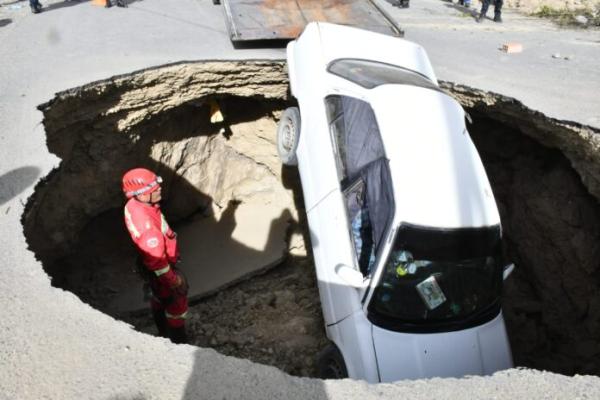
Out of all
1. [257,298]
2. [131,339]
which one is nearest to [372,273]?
[131,339]

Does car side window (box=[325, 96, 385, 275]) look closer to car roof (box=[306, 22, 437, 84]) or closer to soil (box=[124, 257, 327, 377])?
car roof (box=[306, 22, 437, 84])

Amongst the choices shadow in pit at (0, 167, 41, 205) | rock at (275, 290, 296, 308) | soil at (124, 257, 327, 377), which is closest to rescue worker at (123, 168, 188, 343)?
shadow in pit at (0, 167, 41, 205)

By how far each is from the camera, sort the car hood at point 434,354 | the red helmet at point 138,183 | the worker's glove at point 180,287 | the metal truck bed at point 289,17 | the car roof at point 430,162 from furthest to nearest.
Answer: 1. the metal truck bed at point 289,17
2. the worker's glove at point 180,287
3. the red helmet at point 138,183
4. the car roof at point 430,162
5. the car hood at point 434,354

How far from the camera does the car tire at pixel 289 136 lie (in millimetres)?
5020

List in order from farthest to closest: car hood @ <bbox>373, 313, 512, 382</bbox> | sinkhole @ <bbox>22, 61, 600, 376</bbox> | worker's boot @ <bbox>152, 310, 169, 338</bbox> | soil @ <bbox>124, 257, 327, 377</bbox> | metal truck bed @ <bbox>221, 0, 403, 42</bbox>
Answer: metal truck bed @ <bbox>221, 0, 403, 42</bbox> → sinkhole @ <bbox>22, 61, 600, 376</bbox> → soil @ <bbox>124, 257, 327, 377</bbox> → worker's boot @ <bbox>152, 310, 169, 338</bbox> → car hood @ <bbox>373, 313, 512, 382</bbox>

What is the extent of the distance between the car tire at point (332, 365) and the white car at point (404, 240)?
12 mm

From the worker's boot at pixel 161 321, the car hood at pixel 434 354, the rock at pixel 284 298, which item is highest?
the car hood at pixel 434 354

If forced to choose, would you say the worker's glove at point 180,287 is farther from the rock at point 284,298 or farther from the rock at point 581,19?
the rock at point 581,19

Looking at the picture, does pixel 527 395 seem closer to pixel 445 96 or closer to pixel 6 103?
pixel 445 96

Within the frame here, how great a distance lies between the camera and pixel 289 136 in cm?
523

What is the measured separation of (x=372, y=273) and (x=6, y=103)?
4228mm

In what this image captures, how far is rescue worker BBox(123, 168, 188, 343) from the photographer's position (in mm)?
3832

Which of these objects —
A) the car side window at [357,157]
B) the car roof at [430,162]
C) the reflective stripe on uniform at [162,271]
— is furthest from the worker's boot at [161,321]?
the car roof at [430,162]

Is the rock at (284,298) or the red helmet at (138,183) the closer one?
the red helmet at (138,183)
